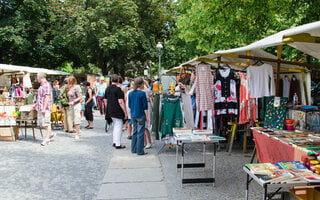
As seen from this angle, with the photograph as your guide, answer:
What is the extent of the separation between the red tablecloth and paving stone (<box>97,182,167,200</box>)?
174cm

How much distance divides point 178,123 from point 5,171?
3.86 m

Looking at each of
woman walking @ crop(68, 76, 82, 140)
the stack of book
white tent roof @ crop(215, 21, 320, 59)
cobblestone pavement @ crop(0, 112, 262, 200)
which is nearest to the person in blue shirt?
cobblestone pavement @ crop(0, 112, 262, 200)

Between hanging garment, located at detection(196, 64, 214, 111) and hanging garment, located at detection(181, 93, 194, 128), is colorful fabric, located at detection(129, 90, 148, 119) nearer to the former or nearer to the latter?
hanging garment, located at detection(181, 93, 194, 128)

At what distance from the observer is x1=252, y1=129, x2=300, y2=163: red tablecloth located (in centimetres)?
427

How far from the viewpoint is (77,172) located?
20.4 ft

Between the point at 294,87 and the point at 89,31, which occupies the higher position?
the point at 89,31

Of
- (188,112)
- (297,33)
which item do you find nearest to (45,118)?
(188,112)

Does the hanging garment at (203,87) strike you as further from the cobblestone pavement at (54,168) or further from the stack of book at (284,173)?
the stack of book at (284,173)

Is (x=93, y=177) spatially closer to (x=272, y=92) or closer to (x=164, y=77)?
(x=272, y=92)

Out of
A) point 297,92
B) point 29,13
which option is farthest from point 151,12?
point 297,92

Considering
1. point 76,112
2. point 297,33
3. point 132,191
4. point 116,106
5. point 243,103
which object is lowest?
point 132,191

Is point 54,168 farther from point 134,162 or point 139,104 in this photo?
point 139,104

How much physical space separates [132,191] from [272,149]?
2.33 metres

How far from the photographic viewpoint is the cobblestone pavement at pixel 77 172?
500 cm
